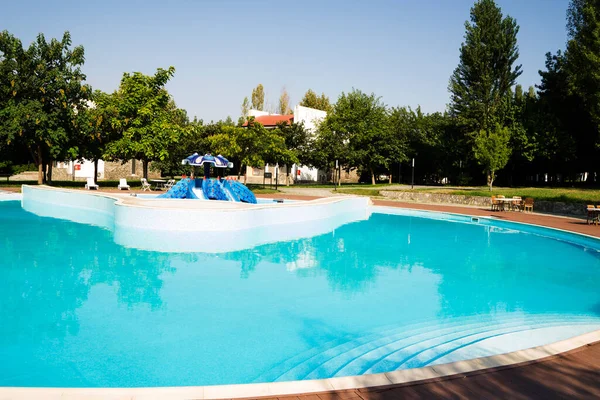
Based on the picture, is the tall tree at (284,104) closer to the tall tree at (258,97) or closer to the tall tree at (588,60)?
the tall tree at (258,97)

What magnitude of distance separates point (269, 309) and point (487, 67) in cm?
4075

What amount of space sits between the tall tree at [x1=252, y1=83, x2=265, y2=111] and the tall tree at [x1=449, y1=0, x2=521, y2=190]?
4916 cm

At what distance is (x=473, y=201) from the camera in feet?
93.8

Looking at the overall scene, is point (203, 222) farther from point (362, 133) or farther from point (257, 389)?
point (362, 133)

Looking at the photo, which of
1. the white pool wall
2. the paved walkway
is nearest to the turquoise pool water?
the white pool wall

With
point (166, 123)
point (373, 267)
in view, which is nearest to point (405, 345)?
point (373, 267)

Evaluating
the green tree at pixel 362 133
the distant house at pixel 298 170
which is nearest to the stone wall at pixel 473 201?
the green tree at pixel 362 133

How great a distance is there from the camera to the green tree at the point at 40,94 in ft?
100

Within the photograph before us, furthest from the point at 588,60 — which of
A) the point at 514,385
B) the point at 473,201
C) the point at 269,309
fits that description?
the point at 514,385

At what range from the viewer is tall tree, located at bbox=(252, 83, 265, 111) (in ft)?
283

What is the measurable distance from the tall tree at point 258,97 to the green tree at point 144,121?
165 feet

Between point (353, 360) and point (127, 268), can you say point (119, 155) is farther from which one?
point (353, 360)

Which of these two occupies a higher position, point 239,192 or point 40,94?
point 40,94

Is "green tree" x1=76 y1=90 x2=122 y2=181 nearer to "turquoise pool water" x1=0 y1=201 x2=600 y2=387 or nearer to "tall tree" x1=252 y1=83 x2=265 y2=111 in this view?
"turquoise pool water" x1=0 y1=201 x2=600 y2=387
